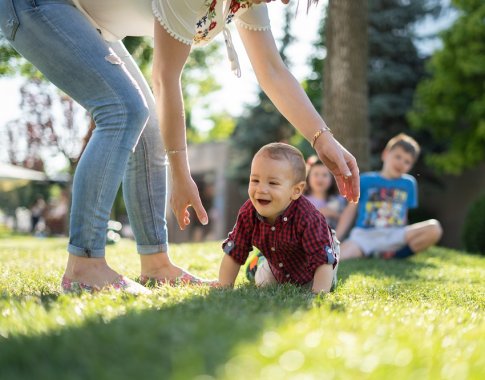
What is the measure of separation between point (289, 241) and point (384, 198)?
4.00 metres

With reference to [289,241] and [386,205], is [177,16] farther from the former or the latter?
[386,205]

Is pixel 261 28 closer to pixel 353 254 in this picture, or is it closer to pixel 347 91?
pixel 353 254

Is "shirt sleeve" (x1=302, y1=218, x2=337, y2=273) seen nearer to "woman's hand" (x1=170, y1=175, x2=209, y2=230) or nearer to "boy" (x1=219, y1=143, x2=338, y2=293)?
"boy" (x1=219, y1=143, x2=338, y2=293)

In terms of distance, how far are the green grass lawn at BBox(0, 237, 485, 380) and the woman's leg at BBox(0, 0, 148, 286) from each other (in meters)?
0.28

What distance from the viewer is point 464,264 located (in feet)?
21.3

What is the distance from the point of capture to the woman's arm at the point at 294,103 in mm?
2914

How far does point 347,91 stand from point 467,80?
739cm

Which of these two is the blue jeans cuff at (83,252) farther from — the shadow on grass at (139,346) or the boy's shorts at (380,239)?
the boy's shorts at (380,239)

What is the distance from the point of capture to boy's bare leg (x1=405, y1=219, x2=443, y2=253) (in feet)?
22.2

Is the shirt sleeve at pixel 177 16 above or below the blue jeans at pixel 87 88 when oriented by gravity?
above

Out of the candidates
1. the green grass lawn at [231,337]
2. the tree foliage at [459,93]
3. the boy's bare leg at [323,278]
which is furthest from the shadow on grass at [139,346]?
the tree foliage at [459,93]

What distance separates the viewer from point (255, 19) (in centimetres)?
312

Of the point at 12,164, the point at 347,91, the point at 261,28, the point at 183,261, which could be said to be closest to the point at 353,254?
the point at 183,261

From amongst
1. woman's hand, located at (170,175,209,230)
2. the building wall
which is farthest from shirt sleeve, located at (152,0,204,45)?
the building wall
